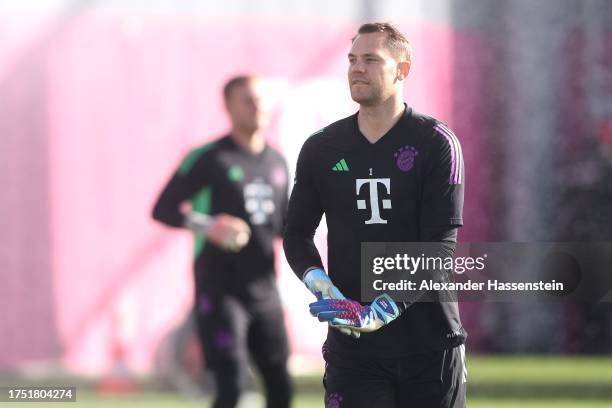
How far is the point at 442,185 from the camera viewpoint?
5105 mm

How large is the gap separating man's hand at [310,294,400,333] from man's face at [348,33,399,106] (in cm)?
79

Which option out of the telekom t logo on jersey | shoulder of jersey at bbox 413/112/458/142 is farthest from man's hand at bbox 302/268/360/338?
shoulder of jersey at bbox 413/112/458/142

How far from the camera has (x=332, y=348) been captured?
5246 millimetres

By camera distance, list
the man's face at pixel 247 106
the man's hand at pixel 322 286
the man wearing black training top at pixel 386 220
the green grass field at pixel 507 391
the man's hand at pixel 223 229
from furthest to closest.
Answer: the green grass field at pixel 507 391
the man's face at pixel 247 106
the man's hand at pixel 223 229
the man wearing black training top at pixel 386 220
the man's hand at pixel 322 286

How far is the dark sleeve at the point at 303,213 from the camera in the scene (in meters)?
5.31

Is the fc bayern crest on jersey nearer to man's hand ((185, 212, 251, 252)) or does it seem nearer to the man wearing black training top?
the man wearing black training top

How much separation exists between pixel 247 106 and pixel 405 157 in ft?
10.4

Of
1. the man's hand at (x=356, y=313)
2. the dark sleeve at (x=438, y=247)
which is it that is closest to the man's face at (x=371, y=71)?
the dark sleeve at (x=438, y=247)

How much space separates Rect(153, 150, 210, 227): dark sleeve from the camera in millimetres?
8106

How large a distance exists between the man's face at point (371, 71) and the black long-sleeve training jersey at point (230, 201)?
296 centimetres

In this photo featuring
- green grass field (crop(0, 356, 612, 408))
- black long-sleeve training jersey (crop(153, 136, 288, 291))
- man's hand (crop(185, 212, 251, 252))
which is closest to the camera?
man's hand (crop(185, 212, 251, 252))

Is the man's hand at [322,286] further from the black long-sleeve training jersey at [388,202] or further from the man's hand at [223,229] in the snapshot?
the man's hand at [223,229]

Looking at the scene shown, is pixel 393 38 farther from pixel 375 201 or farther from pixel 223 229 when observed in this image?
pixel 223 229

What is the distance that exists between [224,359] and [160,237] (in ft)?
17.9
